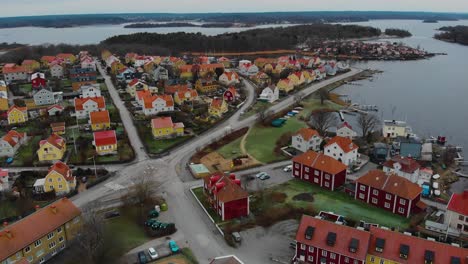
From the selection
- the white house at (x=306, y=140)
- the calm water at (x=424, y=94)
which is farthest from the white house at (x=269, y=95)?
the white house at (x=306, y=140)

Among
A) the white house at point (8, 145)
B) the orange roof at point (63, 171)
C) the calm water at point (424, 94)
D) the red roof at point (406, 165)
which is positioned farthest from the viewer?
the calm water at point (424, 94)

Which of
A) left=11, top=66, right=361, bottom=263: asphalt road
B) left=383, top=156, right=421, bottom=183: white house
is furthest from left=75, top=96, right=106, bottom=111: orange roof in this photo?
left=383, top=156, right=421, bottom=183: white house

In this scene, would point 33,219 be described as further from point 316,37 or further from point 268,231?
point 316,37

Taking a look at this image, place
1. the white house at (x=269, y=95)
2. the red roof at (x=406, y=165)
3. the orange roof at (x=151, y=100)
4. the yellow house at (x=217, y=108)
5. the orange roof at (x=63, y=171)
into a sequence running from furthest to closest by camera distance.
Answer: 1. the white house at (x=269, y=95)
2. the yellow house at (x=217, y=108)
3. the orange roof at (x=151, y=100)
4. the red roof at (x=406, y=165)
5. the orange roof at (x=63, y=171)

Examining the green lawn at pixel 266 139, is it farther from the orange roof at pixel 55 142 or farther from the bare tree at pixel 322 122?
the orange roof at pixel 55 142

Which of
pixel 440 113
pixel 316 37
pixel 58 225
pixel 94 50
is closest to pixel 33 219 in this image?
pixel 58 225

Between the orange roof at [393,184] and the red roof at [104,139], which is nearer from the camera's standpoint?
the orange roof at [393,184]
